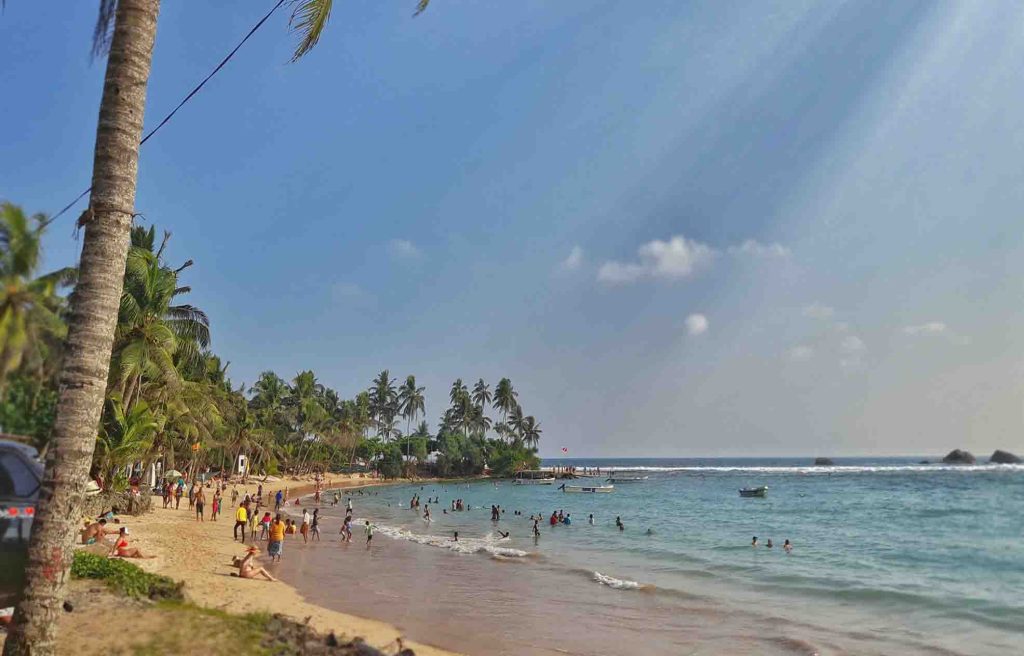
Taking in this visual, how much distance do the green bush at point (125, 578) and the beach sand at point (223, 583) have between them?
651mm

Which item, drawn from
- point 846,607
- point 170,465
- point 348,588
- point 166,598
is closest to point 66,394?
point 166,598

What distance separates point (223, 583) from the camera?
16.2 m

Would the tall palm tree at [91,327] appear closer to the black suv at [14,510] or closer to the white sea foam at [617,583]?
the black suv at [14,510]

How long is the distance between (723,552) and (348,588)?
19860mm

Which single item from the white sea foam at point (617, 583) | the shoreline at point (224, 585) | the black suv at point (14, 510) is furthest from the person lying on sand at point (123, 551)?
the white sea foam at point (617, 583)

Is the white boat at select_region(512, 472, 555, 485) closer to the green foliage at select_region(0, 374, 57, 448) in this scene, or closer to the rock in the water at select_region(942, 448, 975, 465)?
the green foliage at select_region(0, 374, 57, 448)

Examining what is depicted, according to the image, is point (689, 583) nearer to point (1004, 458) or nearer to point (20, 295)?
point (20, 295)

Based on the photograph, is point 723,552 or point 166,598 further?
point 723,552

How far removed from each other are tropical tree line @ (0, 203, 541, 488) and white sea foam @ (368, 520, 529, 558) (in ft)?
44.6

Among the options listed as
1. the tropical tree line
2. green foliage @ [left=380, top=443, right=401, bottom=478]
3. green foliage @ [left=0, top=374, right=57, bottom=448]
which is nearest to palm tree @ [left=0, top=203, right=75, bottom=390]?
the tropical tree line

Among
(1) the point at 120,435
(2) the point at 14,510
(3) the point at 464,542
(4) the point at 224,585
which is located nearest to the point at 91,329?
(2) the point at 14,510

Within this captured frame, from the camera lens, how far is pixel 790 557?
96.5ft

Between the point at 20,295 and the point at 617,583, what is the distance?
24034 mm

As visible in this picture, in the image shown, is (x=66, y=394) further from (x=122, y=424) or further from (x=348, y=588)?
(x=122, y=424)
